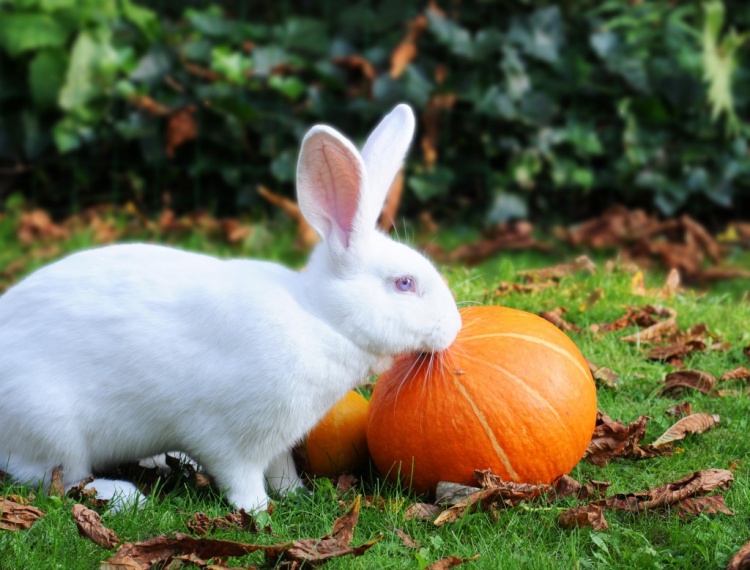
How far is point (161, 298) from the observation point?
3117 mm

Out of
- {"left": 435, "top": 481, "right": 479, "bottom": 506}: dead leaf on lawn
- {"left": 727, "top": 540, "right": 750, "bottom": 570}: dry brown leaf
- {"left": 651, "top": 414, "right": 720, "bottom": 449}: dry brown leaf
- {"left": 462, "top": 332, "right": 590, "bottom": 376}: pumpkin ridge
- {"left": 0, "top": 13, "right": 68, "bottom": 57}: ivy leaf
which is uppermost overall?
{"left": 0, "top": 13, "right": 68, "bottom": 57}: ivy leaf

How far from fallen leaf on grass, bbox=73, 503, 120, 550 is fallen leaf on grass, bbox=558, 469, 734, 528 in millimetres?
1228

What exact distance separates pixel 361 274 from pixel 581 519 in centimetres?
93

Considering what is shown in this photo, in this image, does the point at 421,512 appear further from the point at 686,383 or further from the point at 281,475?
the point at 686,383

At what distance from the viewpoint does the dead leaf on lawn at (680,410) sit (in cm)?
368

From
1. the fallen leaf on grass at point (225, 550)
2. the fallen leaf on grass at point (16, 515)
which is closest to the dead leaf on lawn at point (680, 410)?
the fallen leaf on grass at point (225, 550)

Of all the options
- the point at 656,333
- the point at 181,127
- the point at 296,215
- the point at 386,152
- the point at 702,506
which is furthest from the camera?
the point at 181,127

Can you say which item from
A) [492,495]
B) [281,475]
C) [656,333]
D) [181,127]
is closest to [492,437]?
[492,495]

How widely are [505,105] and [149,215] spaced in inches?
107

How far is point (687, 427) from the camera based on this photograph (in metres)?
3.49

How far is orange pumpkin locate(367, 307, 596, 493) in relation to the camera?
10.1ft

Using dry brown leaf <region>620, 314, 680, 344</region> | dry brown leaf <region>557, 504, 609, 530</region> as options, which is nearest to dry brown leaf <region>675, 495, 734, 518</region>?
dry brown leaf <region>557, 504, 609, 530</region>

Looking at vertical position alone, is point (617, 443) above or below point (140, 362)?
below

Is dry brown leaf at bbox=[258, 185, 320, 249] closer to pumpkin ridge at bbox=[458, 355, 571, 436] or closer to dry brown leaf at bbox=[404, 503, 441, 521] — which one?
pumpkin ridge at bbox=[458, 355, 571, 436]
